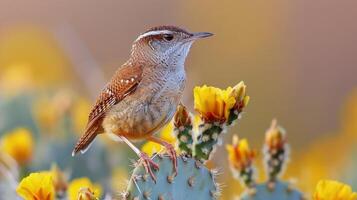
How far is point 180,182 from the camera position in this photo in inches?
160

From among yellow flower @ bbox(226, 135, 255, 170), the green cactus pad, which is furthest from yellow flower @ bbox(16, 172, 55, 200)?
the green cactus pad

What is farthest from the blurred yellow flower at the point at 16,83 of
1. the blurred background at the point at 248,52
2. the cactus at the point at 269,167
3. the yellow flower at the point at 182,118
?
the yellow flower at the point at 182,118

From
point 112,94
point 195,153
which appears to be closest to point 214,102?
point 195,153

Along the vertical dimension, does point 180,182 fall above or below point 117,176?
above

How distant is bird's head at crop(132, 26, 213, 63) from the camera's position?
477 cm

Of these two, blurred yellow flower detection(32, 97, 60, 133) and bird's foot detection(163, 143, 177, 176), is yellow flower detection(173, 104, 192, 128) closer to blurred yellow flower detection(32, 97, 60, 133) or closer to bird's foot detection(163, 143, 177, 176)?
bird's foot detection(163, 143, 177, 176)

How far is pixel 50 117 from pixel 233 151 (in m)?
2.48

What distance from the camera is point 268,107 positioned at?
11289mm

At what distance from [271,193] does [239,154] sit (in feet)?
0.78

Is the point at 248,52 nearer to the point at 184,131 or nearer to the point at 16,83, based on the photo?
the point at 16,83

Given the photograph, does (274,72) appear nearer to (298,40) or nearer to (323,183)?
(298,40)

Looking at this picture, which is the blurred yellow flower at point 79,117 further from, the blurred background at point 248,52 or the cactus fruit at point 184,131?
the cactus fruit at point 184,131

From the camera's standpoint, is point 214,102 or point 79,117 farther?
point 79,117

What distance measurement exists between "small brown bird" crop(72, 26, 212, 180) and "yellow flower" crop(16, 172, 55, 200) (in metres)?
0.35
